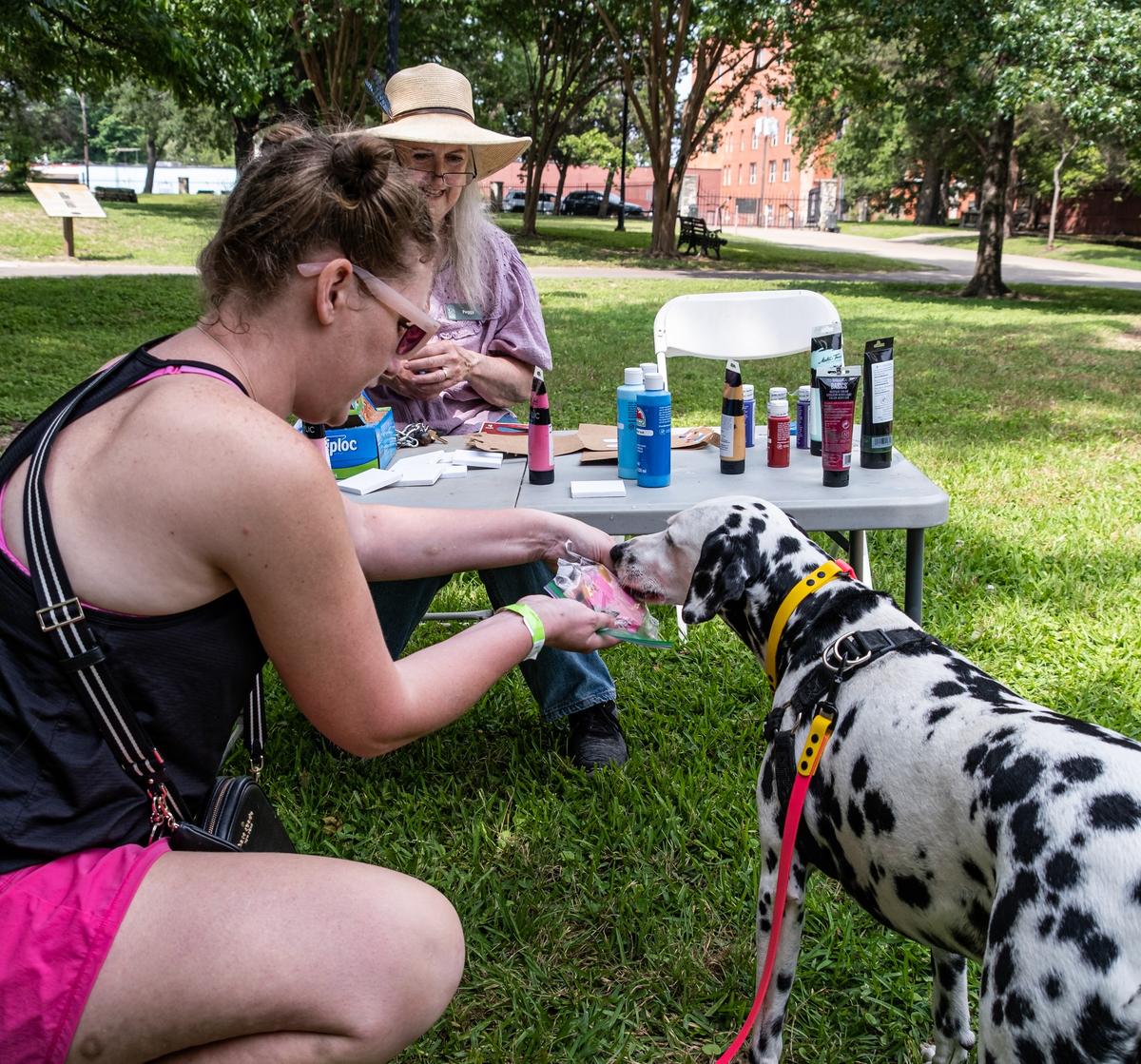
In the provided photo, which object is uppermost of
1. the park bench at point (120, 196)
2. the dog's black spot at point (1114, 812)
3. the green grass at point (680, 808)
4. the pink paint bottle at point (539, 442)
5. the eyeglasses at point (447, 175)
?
the park bench at point (120, 196)

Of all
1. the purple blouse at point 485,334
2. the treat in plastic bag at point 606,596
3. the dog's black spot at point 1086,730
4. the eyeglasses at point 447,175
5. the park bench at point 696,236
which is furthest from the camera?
the park bench at point 696,236

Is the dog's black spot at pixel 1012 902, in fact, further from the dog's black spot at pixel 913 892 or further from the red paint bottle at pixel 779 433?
the red paint bottle at pixel 779 433

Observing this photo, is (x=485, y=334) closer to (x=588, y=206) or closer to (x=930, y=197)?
(x=930, y=197)

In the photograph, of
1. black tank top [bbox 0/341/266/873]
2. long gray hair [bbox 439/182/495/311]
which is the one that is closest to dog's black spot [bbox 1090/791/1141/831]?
black tank top [bbox 0/341/266/873]

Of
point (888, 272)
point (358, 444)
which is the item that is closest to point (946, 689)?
point (358, 444)

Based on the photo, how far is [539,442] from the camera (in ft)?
10.4

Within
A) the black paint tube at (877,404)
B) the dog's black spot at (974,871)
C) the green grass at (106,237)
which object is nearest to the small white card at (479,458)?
the black paint tube at (877,404)

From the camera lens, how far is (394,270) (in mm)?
1837

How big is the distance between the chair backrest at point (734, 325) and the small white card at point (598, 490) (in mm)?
1803

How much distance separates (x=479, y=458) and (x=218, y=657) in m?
1.82

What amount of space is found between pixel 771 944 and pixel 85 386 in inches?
70.6

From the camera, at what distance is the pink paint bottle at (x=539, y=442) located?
314cm

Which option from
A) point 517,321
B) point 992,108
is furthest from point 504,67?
point 517,321

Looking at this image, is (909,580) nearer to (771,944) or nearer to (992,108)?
(771,944)
